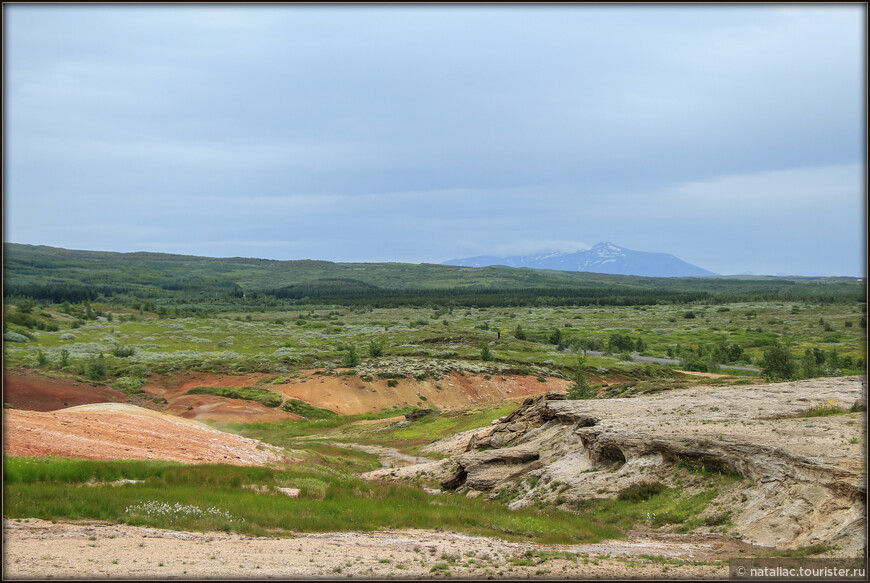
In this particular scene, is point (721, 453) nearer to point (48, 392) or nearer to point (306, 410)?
point (306, 410)

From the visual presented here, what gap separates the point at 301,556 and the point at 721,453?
13991 mm

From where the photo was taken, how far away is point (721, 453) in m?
18.7

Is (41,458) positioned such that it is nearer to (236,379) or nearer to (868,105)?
(868,105)

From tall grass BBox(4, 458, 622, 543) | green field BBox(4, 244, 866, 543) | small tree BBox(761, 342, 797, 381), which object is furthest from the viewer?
small tree BBox(761, 342, 797, 381)

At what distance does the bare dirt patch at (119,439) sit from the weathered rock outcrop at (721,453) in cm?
1120

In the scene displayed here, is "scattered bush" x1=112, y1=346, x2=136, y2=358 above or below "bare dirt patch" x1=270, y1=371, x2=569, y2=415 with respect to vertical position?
above

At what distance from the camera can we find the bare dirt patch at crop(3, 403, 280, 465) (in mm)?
22266

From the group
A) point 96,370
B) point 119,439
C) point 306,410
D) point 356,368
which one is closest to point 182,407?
point 306,410

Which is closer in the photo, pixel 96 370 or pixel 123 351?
pixel 96 370

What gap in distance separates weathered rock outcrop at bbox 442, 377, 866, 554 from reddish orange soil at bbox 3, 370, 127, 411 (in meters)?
37.5

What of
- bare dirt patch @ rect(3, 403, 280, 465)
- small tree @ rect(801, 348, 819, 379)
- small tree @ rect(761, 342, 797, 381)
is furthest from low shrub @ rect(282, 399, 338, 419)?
small tree @ rect(801, 348, 819, 379)

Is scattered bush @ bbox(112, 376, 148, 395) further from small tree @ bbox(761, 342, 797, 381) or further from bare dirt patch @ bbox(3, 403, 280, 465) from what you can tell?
small tree @ bbox(761, 342, 797, 381)

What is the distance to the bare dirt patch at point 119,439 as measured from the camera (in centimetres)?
2227

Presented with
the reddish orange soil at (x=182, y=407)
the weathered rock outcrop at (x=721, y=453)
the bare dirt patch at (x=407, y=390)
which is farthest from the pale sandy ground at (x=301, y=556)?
the bare dirt patch at (x=407, y=390)
